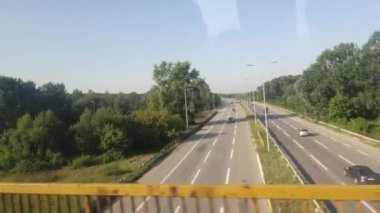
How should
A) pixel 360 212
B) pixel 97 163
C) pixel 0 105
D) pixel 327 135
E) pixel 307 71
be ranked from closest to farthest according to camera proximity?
pixel 360 212 < pixel 97 163 < pixel 327 135 < pixel 0 105 < pixel 307 71

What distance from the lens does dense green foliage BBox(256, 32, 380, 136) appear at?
60.2m

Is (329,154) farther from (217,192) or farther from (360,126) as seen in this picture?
(217,192)

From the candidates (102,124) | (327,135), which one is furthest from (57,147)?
(327,135)

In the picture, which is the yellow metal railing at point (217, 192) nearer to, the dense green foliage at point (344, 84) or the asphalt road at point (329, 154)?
the asphalt road at point (329, 154)

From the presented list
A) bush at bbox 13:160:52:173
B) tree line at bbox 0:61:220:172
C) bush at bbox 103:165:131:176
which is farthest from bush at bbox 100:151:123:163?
bush at bbox 103:165:131:176

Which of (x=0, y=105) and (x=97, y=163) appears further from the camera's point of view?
(x=0, y=105)

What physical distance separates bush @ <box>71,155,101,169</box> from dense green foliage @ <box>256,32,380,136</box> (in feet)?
112

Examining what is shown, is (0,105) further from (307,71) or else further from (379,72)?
(379,72)

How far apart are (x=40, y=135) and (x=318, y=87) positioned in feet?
146

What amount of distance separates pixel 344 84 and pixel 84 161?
144 feet

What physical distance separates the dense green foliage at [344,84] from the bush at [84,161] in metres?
34.1

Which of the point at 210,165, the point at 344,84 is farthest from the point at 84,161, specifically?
the point at 344,84

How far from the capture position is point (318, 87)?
2677 inches

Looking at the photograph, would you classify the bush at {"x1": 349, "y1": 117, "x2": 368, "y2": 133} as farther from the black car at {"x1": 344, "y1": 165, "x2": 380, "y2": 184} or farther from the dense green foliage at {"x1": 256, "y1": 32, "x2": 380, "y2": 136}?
the black car at {"x1": 344, "y1": 165, "x2": 380, "y2": 184}
